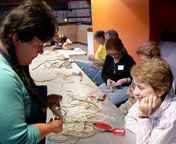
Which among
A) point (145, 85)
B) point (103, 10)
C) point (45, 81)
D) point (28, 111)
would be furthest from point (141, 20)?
point (28, 111)

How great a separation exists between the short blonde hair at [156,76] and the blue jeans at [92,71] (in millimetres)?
2545

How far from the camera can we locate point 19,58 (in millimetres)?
1168

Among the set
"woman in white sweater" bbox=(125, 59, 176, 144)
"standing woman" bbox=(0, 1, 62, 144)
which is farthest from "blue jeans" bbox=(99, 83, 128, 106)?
"standing woman" bbox=(0, 1, 62, 144)

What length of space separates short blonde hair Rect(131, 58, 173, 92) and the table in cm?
30

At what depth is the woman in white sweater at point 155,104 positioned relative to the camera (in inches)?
59.6

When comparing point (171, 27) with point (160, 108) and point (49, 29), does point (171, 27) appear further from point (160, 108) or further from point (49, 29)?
point (49, 29)

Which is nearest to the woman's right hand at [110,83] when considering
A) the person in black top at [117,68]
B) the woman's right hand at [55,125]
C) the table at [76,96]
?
the person in black top at [117,68]

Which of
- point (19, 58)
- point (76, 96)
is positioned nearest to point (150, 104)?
point (19, 58)

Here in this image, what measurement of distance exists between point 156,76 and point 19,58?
692 millimetres

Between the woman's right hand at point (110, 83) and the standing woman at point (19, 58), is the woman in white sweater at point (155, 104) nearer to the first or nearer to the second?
the standing woman at point (19, 58)

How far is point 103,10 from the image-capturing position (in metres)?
5.26

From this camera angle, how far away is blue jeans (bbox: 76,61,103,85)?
4.31 metres

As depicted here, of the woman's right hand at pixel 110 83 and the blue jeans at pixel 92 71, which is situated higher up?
the woman's right hand at pixel 110 83

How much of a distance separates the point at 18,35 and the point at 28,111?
29 centimetres
